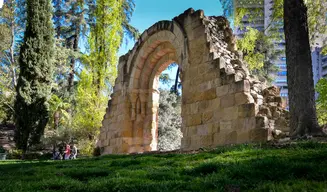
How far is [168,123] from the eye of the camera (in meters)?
20.8

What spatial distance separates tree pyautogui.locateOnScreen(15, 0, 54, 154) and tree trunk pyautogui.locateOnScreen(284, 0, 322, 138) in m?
14.1

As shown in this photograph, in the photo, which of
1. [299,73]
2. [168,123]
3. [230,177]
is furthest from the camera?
[168,123]

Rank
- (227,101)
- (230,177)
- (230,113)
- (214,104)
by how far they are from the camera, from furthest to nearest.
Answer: (214,104) → (227,101) → (230,113) → (230,177)

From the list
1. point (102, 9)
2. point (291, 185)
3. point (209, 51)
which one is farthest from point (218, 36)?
point (102, 9)

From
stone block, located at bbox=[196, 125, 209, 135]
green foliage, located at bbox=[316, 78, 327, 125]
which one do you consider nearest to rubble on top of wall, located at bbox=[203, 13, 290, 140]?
stone block, located at bbox=[196, 125, 209, 135]

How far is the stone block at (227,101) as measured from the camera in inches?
315

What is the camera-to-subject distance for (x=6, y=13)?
2233 cm

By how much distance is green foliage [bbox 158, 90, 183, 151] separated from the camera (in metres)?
19.9

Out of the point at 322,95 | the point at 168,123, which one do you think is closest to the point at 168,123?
the point at 168,123

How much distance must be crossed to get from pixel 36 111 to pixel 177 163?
14.4 m

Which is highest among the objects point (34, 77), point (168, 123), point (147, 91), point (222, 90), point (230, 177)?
point (34, 77)

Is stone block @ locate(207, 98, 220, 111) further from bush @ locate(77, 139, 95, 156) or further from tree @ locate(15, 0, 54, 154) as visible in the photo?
tree @ locate(15, 0, 54, 154)

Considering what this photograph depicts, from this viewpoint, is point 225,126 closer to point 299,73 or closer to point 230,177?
point 299,73

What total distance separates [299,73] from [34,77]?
48.2 feet
